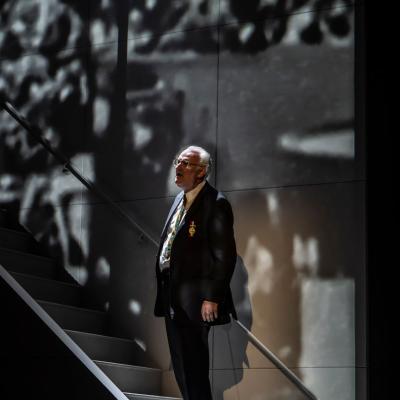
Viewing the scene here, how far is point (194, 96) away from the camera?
625cm

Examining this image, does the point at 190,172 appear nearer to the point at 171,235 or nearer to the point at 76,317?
the point at 171,235

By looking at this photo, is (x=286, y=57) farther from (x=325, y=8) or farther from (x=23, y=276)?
(x=23, y=276)

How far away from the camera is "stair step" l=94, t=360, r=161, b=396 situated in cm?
551

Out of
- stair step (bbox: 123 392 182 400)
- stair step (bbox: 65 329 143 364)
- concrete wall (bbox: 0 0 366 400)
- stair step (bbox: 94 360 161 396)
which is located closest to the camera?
stair step (bbox: 123 392 182 400)

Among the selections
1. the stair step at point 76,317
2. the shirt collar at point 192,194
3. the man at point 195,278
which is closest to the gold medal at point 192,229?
the man at point 195,278

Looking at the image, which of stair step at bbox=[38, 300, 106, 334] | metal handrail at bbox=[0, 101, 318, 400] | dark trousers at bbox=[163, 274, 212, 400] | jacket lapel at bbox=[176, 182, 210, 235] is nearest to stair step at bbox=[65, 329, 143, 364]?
stair step at bbox=[38, 300, 106, 334]

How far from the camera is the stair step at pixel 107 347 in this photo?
18.8ft

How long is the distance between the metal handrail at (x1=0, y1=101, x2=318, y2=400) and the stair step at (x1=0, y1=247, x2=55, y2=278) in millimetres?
565

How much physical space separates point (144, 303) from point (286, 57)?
5.71 ft

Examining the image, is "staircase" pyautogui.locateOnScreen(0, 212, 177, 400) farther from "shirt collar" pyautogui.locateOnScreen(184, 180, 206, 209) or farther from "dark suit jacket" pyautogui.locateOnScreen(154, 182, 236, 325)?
"shirt collar" pyautogui.locateOnScreen(184, 180, 206, 209)

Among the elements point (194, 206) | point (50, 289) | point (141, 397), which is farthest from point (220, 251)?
point (50, 289)

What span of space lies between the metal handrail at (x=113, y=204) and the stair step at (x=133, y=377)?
2.03 ft

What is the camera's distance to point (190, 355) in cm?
467

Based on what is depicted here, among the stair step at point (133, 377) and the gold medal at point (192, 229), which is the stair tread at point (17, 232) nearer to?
Answer: the stair step at point (133, 377)
